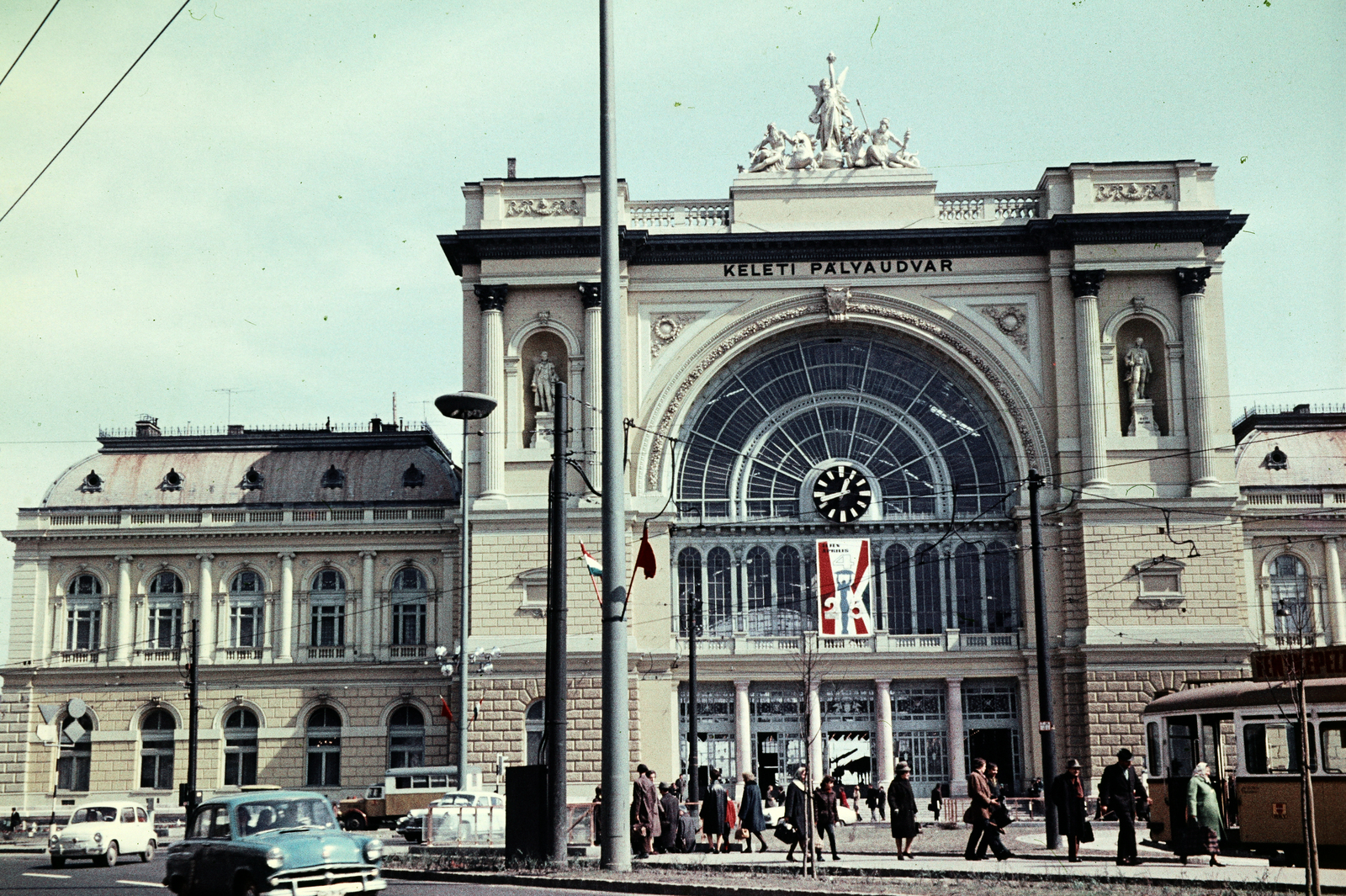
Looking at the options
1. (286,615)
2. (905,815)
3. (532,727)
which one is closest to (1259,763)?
(905,815)

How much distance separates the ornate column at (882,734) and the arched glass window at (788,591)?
3699 millimetres

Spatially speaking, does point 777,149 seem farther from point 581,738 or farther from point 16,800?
point 16,800

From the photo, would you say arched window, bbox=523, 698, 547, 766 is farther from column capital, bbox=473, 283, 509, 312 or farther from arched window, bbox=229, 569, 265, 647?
column capital, bbox=473, 283, 509, 312

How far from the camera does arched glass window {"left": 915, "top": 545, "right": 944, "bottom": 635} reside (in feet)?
186

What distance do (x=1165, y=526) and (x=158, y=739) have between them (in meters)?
38.6

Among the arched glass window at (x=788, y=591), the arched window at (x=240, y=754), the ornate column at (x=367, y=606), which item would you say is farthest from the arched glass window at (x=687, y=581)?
the arched window at (x=240, y=754)

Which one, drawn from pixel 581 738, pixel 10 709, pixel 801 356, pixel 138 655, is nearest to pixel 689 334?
pixel 801 356

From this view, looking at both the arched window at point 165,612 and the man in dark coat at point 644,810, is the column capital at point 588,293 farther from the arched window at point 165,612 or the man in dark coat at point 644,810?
the man in dark coat at point 644,810

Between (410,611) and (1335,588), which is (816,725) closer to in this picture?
(410,611)

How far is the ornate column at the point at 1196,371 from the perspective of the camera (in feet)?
179

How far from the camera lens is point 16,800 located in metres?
58.9

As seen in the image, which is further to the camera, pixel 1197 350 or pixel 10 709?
pixel 10 709

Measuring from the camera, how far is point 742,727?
55.7 meters

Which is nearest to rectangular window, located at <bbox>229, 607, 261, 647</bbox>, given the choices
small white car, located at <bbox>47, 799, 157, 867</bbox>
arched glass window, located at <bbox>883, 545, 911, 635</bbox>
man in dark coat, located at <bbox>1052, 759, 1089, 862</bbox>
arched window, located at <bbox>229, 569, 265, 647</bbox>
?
Result: arched window, located at <bbox>229, 569, 265, 647</bbox>
